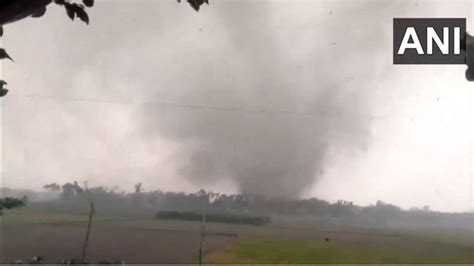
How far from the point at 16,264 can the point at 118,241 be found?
15.4 inches

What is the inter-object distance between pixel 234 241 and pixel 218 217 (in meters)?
0.11

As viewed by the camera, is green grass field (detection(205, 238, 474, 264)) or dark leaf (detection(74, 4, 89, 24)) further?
green grass field (detection(205, 238, 474, 264))

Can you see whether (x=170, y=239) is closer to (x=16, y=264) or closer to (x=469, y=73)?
(x=16, y=264)

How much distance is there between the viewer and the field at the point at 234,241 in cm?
176

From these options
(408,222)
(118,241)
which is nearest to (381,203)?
(408,222)

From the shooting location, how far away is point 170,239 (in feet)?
5.83

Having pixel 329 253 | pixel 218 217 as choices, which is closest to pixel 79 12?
pixel 218 217

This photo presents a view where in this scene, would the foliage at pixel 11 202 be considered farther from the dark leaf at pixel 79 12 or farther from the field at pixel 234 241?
the dark leaf at pixel 79 12

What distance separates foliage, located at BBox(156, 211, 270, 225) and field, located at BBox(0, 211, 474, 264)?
2 centimetres

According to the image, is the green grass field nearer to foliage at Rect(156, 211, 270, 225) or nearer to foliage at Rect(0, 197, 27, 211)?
foliage at Rect(156, 211, 270, 225)

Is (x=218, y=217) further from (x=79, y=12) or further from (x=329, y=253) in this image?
(x=79, y=12)

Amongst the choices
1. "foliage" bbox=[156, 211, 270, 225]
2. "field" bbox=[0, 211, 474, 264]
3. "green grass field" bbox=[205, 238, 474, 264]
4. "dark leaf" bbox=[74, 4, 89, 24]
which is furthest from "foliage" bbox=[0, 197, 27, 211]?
"dark leaf" bbox=[74, 4, 89, 24]

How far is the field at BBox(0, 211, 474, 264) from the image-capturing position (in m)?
1.76

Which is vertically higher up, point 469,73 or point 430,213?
point 469,73
